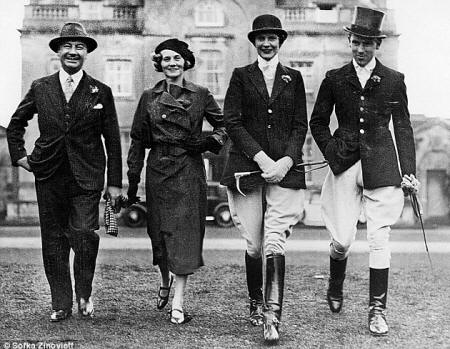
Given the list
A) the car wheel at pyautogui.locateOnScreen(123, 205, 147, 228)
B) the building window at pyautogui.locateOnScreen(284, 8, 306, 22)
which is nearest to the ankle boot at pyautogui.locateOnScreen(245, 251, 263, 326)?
the building window at pyautogui.locateOnScreen(284, 8, 306, 22)

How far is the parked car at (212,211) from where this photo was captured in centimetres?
1430

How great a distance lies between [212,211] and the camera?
1505 centimetres

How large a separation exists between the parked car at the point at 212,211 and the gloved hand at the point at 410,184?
10020mm

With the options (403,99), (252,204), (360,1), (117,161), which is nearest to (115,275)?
(117,161)

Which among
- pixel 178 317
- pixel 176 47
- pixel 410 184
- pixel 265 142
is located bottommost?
pixel 178 317

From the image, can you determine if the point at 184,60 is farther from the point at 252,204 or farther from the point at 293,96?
the point at 252,204

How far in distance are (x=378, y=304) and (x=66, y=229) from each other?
7.41ft

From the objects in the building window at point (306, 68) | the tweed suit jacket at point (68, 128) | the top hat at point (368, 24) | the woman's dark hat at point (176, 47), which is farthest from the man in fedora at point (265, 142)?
the building window at point (306, 68)

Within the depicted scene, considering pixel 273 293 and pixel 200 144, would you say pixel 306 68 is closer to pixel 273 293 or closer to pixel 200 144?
pixel 200 144

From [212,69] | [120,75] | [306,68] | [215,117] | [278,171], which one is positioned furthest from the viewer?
[212,69]

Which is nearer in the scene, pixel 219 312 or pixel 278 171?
pixel 278 171

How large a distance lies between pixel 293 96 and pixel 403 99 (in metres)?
0.80

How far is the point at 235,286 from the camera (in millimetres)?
6191

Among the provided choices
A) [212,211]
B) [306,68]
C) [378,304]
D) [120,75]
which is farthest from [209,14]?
[378,304]
